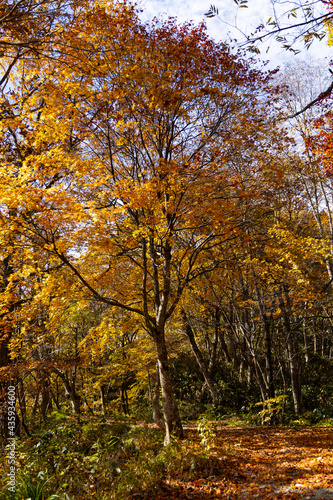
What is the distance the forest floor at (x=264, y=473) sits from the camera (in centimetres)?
413

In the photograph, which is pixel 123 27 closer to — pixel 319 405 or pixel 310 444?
pixel 310 444

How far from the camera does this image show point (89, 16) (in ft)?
19.6

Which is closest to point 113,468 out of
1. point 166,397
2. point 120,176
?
point 166,397

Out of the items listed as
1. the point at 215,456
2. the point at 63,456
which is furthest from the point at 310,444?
the point at 63,456

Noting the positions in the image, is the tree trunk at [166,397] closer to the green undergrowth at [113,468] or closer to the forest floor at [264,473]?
the green undergrowth at [113,468]

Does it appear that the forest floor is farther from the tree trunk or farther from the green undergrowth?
the tree trunk

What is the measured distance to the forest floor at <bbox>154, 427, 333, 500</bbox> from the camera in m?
4.13

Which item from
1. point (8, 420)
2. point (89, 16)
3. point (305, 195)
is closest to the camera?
point (89, 16)

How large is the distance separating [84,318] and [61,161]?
822 centimetres

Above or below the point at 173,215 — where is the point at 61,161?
above

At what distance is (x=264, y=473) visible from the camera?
4.83 meters

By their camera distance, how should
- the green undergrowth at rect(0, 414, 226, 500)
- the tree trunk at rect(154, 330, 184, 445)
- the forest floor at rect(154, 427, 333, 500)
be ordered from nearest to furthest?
the forest floor at rect(154, 427, 333, 500) < the green undergrowth at rect(0, 414, 226, 500) < the tree trunk at rect(154, 330, 184, 445)

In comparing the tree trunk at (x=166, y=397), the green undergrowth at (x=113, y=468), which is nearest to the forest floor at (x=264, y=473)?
the green undergrowth at (x=113, y=468)

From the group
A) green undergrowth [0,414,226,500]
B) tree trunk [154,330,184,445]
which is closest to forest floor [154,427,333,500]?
green undergrowth [0,414,226,500]
